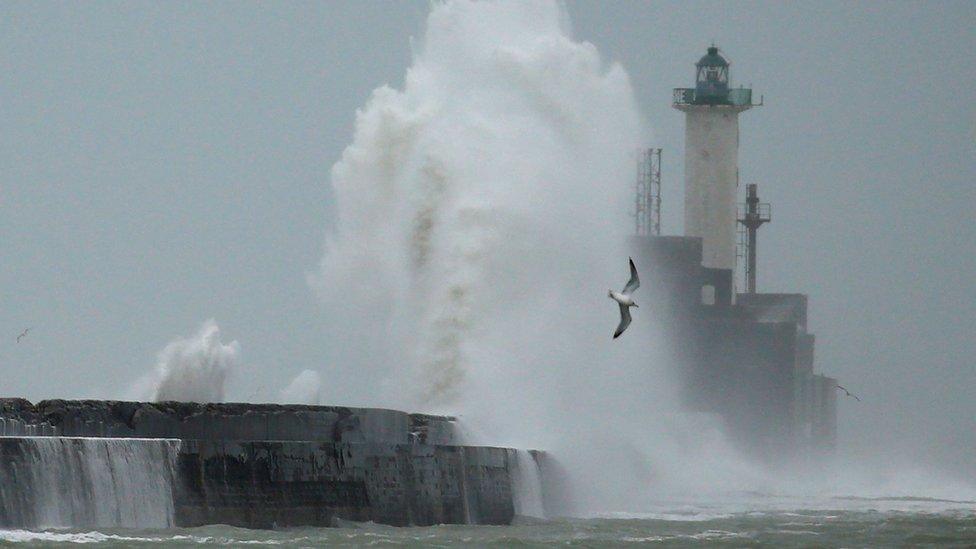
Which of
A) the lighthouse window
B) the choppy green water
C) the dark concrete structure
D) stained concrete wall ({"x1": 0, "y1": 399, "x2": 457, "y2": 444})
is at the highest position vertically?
the lighthouse window

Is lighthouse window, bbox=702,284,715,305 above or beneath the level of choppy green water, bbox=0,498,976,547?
above

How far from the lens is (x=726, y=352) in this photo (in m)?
67.1

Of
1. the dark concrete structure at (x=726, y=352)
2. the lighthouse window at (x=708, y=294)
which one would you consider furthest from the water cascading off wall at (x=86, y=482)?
the lighthouse window at (x=708, y=294)

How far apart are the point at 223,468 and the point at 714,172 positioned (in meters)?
42.0

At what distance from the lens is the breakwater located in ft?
75.6

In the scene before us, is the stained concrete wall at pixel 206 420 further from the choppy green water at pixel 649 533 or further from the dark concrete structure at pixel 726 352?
the dark concrete structure at pixel 726 352

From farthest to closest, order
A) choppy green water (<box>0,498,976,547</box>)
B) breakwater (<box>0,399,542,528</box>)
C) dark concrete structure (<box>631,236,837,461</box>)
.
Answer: dark concrete structure (<box>631,236,837,461</box>) < breakwater (<box>0,399,542,528</box>) < choppy green water (<box>0,498,976,547</box>)

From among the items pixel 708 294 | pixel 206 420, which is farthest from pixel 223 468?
pixel 708 294

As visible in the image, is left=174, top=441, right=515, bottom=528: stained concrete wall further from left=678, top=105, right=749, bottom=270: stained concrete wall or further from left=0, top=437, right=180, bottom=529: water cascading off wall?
left=678, top=105, right=749, bottom=270: stained concrete wall

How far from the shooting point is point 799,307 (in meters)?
75.5

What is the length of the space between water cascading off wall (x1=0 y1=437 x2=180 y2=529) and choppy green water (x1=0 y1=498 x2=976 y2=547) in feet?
1.28

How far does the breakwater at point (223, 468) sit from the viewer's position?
23.0 meters

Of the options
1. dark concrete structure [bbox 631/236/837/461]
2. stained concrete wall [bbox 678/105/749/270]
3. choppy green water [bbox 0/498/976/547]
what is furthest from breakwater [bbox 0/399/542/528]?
stained concrete wall [bbox 678/105/749/270]

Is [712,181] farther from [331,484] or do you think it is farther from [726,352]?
[331,484]
